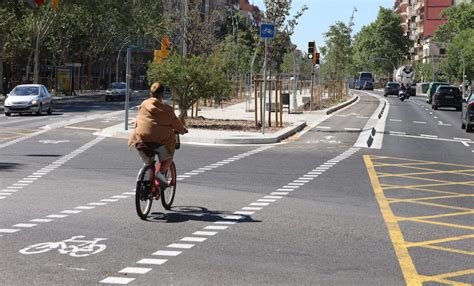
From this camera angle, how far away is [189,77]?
2708cm

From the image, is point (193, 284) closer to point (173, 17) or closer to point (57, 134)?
point (57, 134)

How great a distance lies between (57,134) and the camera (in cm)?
2545

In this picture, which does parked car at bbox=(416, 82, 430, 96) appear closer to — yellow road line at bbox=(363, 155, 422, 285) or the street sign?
the street sign

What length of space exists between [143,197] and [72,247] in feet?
6.20

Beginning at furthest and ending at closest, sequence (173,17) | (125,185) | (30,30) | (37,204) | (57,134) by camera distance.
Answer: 1. (30,30)
2. (173,17)
3. (57,134)
4. (125,185)
5. (37,204)

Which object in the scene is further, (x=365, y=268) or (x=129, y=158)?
(x=129, y=158)

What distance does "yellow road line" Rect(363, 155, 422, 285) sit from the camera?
22.2 feet

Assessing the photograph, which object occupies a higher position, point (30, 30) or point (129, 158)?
point (30, 30)

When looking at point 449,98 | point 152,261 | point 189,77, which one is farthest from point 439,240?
point 449,98

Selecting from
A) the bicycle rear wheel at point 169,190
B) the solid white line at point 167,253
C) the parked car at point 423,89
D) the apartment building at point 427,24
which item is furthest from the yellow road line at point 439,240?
the apartment building at point 427,24

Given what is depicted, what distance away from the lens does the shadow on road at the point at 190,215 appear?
9703mm

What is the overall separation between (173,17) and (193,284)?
49962mm

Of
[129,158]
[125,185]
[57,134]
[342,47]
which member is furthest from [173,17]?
[125,185]

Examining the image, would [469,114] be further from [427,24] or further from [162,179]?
[427,24]
